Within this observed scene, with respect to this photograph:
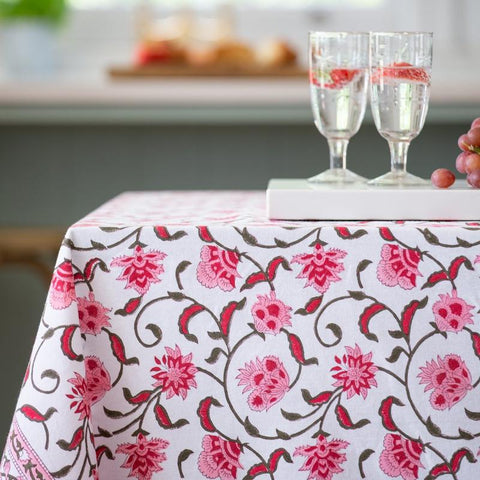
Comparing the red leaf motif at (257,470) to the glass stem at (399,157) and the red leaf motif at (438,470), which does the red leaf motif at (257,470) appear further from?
the glass stem at (399,157)

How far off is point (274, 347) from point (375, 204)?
0.68ft

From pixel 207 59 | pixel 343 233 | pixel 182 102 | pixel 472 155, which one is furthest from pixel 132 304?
pixel 207 59

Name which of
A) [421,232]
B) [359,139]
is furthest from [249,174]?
[421,232]

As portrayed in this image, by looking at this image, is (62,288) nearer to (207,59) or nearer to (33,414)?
(33,414)

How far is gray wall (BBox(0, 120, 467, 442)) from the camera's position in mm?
2545

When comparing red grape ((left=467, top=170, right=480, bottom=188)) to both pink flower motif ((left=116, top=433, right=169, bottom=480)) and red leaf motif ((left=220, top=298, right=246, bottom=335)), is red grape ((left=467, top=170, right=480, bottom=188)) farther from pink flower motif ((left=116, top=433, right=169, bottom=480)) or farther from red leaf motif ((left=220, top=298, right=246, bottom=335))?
pink flower motif ((left=116, top=433, right=169, bottom=480))

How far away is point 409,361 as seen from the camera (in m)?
0.98

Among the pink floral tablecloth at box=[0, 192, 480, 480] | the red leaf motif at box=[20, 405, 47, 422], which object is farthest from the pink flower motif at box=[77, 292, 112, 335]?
the red leaf motif at box=[20, 405, 47, 422]

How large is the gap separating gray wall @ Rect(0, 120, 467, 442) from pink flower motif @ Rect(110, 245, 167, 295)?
1586mm

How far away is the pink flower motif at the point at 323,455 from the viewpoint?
38.9 inches

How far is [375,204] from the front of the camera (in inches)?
41.2

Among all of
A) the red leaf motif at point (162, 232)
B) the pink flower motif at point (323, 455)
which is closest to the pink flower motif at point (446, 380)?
the pink flower motif at point (323, 455)

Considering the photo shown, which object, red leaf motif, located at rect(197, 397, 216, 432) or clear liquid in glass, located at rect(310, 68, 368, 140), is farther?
clear liquid in glass, located at rect(310, 68, 368, 140)

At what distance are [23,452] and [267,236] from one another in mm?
347
